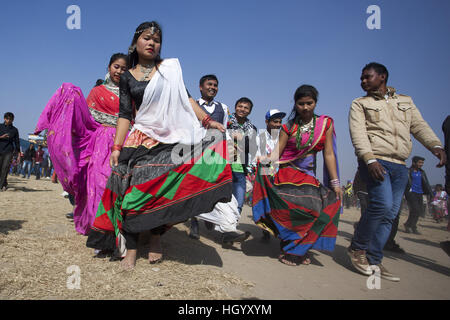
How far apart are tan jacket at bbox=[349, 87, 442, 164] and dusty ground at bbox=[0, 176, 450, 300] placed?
1.24 m

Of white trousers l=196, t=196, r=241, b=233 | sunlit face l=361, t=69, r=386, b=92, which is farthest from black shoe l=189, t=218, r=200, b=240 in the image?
sunlit face l=361, t=69, r=386, b=92

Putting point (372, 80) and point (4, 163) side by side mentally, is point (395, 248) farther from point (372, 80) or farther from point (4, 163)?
point (4, 163)

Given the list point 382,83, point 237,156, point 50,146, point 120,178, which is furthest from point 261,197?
point 50,146

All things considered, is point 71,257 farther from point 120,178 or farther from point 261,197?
point 261,197

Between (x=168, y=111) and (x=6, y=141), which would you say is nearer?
(x=168, y=111)

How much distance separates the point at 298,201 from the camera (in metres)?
3.06

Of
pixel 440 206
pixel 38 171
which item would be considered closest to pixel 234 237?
pixel 440 206

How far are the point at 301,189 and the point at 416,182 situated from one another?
6.35 meters

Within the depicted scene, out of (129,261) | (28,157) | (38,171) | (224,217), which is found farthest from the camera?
(38,171)

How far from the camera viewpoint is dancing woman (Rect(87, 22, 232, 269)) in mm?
2414

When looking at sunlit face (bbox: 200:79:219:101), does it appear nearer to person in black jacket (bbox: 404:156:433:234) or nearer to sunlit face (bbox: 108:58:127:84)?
sunlit face (bbox: 108:58:127:84)

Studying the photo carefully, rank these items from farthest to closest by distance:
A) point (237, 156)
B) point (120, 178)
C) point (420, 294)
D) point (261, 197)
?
point (237, 156), point (261, 197), point (120, 178), point (420, 294)

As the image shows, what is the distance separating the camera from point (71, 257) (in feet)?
8.30
